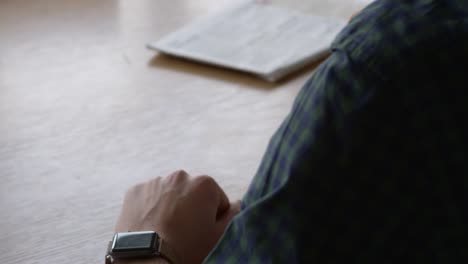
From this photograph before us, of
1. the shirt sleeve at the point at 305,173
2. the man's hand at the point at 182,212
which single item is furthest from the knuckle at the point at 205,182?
the shirt sleeve at the point at 305,173

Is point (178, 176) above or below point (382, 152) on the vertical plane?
below

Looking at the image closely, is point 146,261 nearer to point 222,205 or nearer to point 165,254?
point 165,254

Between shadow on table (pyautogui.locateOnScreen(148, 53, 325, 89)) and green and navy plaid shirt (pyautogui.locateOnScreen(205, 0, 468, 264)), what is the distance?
61cm

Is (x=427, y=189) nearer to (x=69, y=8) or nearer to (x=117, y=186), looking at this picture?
(x=117, y=186)

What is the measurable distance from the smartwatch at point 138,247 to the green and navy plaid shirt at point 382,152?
0.85ft

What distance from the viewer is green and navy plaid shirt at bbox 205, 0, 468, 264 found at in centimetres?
64

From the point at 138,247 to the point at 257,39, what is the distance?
600mm

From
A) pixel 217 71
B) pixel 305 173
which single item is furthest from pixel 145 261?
pixel 217 71

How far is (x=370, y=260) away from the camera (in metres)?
0.67

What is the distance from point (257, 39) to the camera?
4.62 feet

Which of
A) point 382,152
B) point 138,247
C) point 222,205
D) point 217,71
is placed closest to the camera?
point 382,152

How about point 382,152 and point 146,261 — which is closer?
point 382,152

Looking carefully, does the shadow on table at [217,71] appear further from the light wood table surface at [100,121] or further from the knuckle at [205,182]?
the knuckle at [205,182]

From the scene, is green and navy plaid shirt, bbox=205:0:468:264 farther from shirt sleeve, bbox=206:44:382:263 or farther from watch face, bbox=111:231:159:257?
watch face, bbox=111:231:159:257
